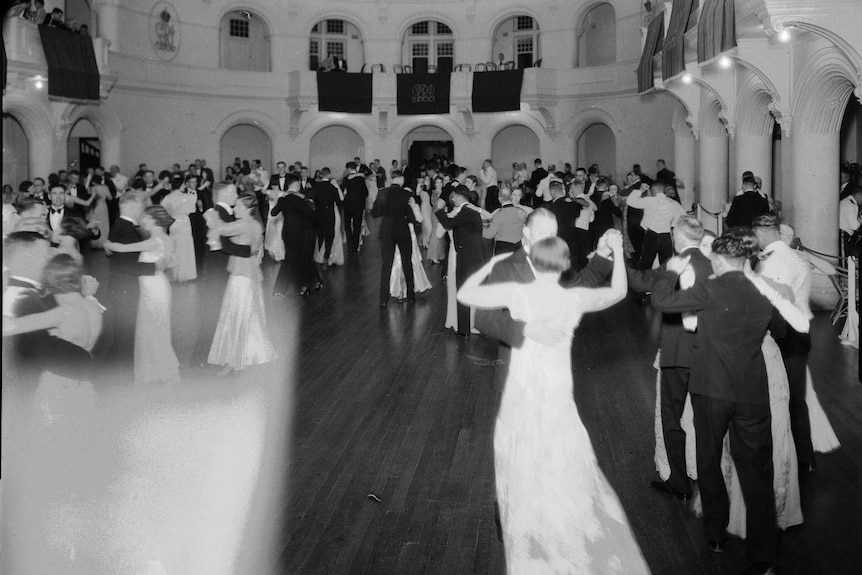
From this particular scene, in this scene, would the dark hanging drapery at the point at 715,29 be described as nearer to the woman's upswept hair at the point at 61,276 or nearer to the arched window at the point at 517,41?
the woman's upswept hair at the point at 61,276

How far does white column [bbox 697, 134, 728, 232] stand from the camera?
1631 cm

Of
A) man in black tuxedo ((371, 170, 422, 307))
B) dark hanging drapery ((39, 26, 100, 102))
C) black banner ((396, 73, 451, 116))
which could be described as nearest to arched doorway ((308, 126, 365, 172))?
black banner ((396, 73, 451, 116))

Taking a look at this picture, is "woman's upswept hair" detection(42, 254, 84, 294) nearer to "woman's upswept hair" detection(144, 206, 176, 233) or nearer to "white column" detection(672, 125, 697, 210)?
"woman's upswept hair" detection(144, 206, 176, 233)

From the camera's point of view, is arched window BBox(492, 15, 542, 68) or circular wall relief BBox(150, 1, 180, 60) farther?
arched window BBox(492, 15, 542, 68)

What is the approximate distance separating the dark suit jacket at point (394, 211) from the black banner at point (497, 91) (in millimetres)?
15082

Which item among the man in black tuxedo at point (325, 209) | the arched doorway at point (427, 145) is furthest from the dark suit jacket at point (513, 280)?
the arched doorway at point (427, 145)

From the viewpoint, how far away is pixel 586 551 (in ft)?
12.6

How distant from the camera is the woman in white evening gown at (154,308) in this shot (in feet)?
22.9

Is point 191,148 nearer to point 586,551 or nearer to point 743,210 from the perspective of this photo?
point 743,210

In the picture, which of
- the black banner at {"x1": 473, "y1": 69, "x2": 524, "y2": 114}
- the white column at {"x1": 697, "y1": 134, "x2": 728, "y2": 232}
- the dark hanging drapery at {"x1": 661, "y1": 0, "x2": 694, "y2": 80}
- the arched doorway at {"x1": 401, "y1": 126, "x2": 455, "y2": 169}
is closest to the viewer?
the dark hanging drapery at {"x1": 661, "y1": 0, "x2": 694, "y2": 80}

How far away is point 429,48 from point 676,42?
50.9ft

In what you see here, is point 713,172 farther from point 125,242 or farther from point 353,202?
point 125,242

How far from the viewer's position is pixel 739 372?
407 centimetres

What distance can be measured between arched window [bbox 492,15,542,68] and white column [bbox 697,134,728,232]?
12.4 meters
